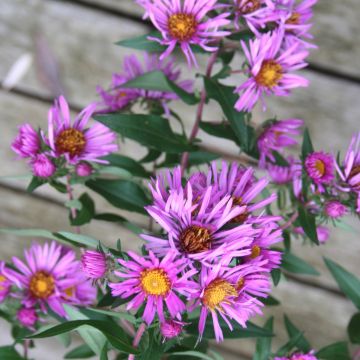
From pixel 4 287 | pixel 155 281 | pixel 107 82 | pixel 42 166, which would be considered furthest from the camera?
pixel 107 82

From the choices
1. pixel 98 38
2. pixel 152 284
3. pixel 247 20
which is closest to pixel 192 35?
pixel 247 20

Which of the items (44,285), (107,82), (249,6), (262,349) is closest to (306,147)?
(249,6)

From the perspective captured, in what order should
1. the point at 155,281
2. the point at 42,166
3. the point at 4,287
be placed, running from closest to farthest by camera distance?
the point at 155,281 < the point at 42,166 < the point at 4,287

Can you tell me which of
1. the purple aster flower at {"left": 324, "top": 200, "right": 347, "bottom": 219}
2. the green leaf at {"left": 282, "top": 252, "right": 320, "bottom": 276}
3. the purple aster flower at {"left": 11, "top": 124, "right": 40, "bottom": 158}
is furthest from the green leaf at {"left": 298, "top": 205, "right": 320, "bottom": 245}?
the purple aster flower at {"left": 11, "top": 124, "right": 40, "bottom": 158}

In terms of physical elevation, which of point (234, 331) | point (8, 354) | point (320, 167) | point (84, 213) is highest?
point (320, 167)

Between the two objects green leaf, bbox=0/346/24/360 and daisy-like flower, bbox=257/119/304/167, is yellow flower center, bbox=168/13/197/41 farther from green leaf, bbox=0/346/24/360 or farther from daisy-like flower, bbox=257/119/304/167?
green leaf, bbox=0/346/24/360

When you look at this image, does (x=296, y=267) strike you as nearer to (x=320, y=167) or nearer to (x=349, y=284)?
(x=349, y=284)

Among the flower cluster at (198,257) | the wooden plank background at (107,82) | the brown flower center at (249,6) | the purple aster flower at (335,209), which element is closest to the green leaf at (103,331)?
the flower cluster at (198,257)
